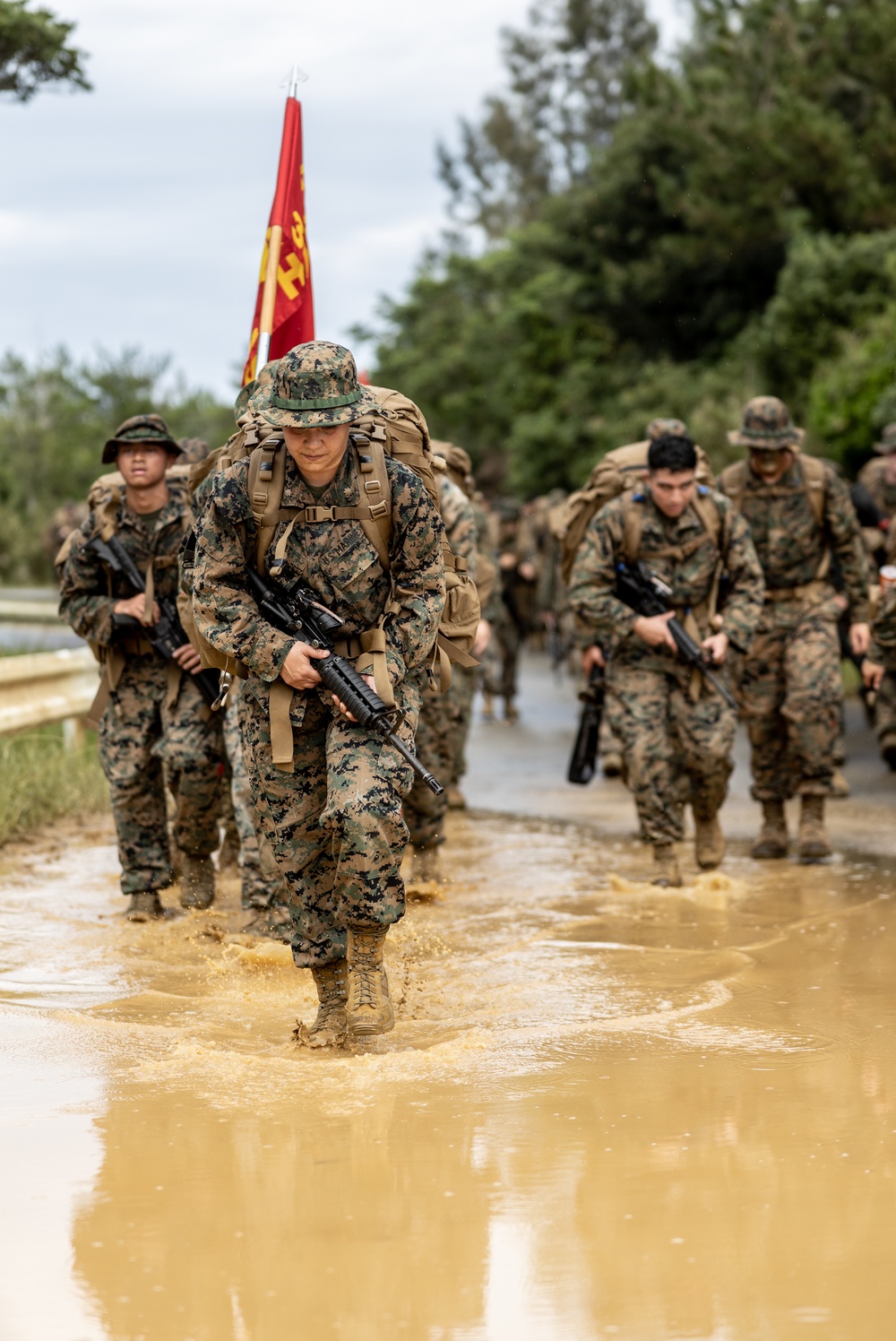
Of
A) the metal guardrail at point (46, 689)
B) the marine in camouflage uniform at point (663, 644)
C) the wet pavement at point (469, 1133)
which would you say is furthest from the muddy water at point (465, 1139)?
the metal guardrail at point (46, 689)

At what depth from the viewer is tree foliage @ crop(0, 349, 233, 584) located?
41281mm

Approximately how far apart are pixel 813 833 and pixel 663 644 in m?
1.53

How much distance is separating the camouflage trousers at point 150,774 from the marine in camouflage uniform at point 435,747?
1.07m

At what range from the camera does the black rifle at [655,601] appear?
27.6ft

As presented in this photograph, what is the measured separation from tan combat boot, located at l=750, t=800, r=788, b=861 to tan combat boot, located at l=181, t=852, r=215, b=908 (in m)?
2.95

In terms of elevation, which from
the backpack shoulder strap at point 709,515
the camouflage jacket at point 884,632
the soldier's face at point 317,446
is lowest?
the camouflage jacket at point 884,632

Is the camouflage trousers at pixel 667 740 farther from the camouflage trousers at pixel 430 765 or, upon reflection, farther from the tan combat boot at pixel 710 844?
the camouflage trousers at pixel 430 765

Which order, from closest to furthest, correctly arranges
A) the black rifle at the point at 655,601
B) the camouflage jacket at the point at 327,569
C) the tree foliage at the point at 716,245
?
the camouflage jacket at the point at 327,569
the black rifle at the point at 655,601
the tree foliage at the point at 716,245

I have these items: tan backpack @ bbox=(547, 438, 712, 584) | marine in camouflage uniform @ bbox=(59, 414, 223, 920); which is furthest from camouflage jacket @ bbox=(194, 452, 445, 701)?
tan backpack @ bbox=(547, 438, 712, 584)

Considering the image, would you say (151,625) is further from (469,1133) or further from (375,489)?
(469,1133)

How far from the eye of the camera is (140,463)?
7.76 meters

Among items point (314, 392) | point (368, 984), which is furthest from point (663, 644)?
point (314, 392)

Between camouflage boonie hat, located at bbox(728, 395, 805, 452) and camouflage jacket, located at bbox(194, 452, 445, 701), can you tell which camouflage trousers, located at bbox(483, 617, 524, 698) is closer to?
camouflage boonie hat, located at bbox(728, 395, 805, 452)

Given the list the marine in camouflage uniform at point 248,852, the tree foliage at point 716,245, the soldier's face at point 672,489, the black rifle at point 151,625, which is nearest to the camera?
the marine in camouflage uniform at point 248,852
